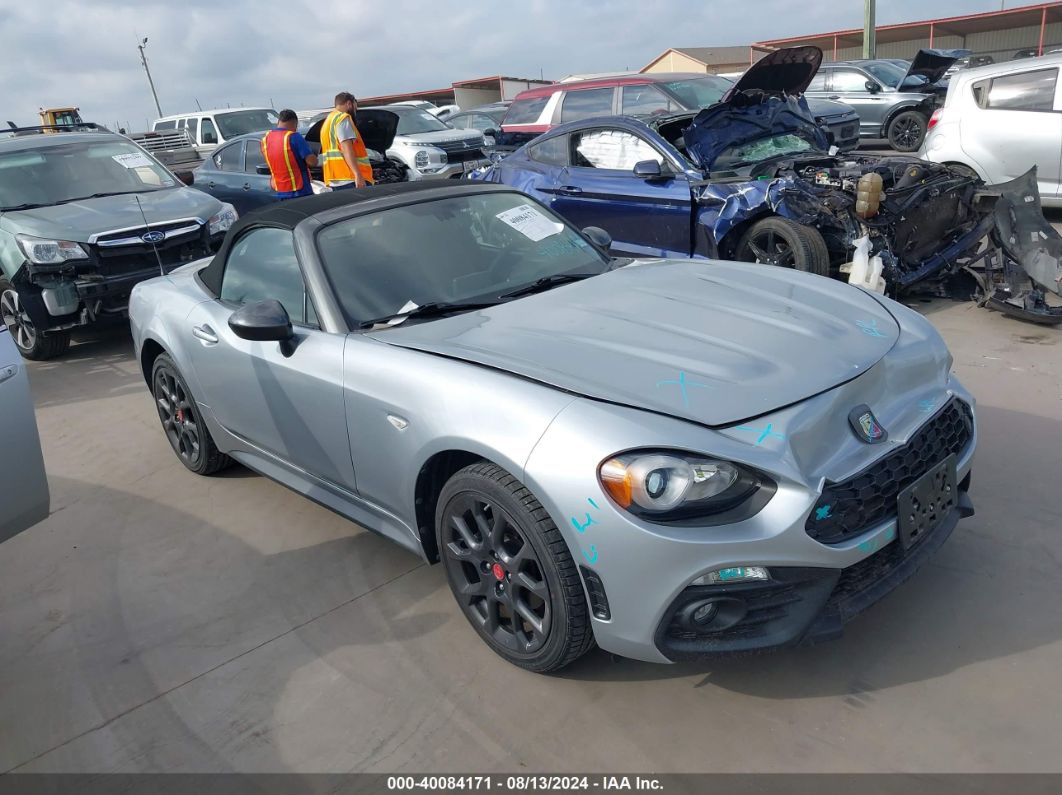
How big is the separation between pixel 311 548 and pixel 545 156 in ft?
16.2

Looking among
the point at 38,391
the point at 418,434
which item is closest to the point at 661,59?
the point at 38,391

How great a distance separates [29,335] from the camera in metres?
7.18

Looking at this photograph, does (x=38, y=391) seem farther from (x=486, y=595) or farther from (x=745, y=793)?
(x=745, y=793)

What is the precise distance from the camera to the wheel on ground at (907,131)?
48.0 feet

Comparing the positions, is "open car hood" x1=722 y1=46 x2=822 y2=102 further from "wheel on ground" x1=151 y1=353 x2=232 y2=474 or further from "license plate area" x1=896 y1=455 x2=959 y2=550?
"license plate area" x1=896 y1=455 x2=959 y2=550

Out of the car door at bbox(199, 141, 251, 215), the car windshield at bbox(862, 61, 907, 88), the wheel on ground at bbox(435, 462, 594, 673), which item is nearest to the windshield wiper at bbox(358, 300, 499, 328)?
the wheel on ground at bbox(435, 462, 594, 673)

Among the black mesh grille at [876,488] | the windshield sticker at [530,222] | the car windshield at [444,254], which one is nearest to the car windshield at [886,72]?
the windshield sticker at [530,222]

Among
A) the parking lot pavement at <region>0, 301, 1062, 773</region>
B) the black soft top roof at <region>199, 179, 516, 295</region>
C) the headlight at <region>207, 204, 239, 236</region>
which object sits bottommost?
the parking lot pavement at <region>0, 301, 1062, 773</region>

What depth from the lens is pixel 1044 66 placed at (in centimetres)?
814

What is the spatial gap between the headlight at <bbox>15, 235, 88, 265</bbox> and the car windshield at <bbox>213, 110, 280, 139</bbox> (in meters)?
9.72

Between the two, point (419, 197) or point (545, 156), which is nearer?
point (419, 197)

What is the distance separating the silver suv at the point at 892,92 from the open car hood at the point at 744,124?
27.1 feet

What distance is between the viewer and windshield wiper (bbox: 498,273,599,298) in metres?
3.41

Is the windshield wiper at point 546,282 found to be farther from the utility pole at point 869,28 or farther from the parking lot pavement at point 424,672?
the utility pole at point 869,28
